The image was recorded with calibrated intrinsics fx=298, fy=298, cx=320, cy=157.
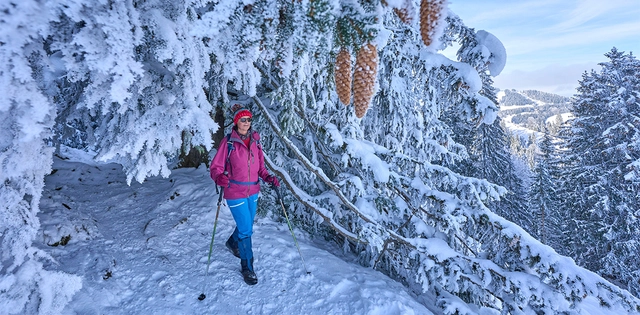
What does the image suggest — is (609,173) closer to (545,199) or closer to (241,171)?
(545,199)

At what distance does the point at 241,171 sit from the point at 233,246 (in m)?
1.74

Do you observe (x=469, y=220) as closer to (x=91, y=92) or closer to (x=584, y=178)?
(x=91, y=92)

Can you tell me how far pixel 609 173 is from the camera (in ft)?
55.8

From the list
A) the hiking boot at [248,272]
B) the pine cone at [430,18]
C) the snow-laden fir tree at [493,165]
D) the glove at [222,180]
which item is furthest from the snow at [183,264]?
the snow-laden fir tree at [493,165]

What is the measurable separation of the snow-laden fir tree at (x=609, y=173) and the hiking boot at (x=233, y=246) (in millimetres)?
20027

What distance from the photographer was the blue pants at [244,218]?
441cm

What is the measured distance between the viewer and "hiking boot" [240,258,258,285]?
15.4ft

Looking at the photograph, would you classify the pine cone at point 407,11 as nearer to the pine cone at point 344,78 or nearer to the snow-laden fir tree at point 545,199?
the pine cone at point 344,78

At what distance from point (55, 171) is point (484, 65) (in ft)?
33.5

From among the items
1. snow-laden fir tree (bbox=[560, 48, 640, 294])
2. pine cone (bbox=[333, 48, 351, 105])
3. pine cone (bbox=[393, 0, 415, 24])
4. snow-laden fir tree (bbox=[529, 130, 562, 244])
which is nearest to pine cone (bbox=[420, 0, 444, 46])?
pine cone (bbox=[393, 0, 415, 24])

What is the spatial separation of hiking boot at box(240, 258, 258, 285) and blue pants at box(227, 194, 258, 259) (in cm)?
10

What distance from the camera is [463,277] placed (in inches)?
165

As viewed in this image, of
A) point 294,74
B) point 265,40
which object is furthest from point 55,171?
point 265,40

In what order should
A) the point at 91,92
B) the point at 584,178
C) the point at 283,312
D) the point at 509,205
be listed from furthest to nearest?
the point at 509,205 → the point at 584,178 → the point at 283,312 → the point at 91,92
